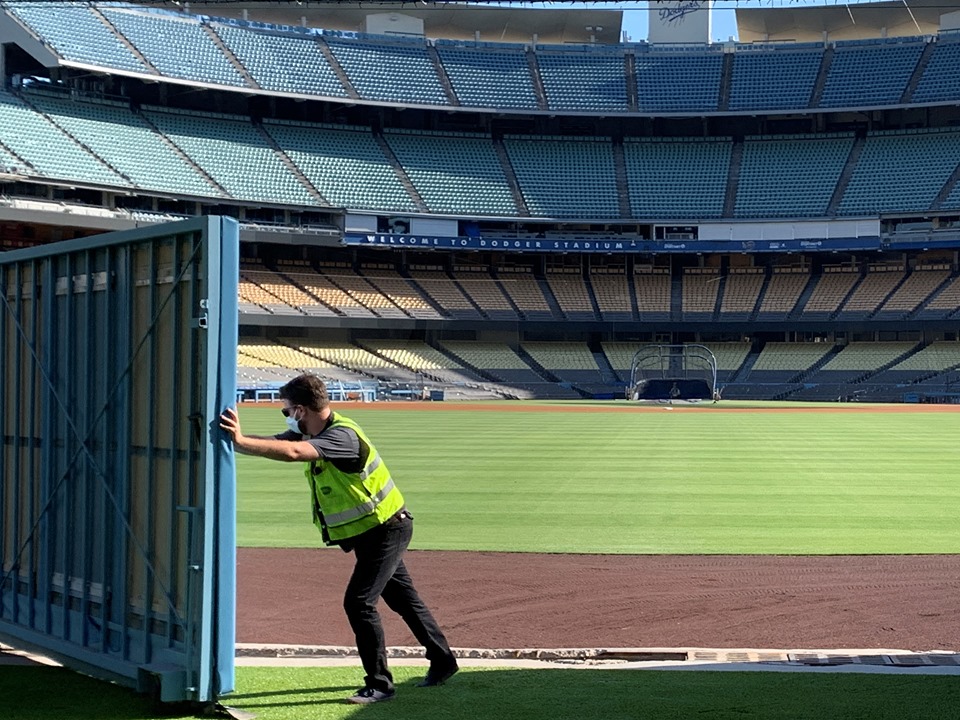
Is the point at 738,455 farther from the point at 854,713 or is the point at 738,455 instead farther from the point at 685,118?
the point at 685,118

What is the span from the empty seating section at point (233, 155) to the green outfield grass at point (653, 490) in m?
37.6

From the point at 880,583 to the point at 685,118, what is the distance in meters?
69.1

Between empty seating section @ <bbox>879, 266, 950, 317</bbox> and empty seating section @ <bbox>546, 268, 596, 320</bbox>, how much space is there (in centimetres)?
1816

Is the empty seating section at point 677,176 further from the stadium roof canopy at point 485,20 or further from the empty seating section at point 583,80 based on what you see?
the stadium roof canopy at point 485,20

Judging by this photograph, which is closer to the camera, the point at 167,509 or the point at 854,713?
the point at 854,713

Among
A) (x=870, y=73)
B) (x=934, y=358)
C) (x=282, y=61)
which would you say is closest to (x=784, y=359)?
(x=934, y=358)

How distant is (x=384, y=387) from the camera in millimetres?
62438

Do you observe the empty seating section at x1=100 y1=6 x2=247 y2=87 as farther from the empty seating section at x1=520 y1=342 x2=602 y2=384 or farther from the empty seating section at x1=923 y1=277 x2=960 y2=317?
the empty seating section at x1=923 y1=277 x2=960 y2=317

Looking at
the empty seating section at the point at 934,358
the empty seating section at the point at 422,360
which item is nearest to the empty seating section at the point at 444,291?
the empty seating section at the point at 422,360

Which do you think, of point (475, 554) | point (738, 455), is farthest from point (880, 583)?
point (738, 455)

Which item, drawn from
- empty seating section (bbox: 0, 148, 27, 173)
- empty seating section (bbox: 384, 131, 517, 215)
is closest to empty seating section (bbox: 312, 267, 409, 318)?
empty seating section (bbox: 384, 131, 517, 215)

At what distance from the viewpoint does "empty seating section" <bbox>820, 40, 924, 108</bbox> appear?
71500mm

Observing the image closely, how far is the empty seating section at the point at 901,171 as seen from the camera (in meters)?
70.2

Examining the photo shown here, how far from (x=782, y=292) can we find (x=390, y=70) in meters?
29.4
